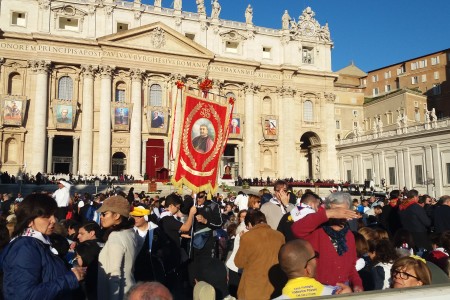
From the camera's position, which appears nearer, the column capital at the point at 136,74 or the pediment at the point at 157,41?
the pediment at the point at 157,41

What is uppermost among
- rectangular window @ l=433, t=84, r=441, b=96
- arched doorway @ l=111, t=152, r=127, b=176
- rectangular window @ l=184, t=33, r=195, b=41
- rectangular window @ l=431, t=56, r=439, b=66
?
rectangular window @ l=431, t=56, r=439, b=66

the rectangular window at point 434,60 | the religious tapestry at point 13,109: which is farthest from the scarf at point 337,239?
the rectangular window at point 434,60

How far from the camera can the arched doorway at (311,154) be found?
47.9 metres

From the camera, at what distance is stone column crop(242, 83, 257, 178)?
4281 cm

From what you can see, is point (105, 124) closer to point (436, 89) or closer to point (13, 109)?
point (13, 109)

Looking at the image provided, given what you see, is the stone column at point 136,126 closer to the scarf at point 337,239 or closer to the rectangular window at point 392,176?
the rectangular window at point 392,176

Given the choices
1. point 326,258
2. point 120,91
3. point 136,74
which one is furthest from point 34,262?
point 120,91

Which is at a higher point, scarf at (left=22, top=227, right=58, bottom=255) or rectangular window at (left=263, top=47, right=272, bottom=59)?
rectangular window at (left=263, top=47, right=272, bottom=59)

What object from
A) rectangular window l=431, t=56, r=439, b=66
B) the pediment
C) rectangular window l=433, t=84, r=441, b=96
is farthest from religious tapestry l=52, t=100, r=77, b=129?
rectangular window l=431, t=56, r=439, b=66

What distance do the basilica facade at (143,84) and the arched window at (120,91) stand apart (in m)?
0.10

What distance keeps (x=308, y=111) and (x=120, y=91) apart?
22.8 metres

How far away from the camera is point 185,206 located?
7.39m

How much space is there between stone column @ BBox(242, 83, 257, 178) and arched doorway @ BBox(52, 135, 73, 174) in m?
18.6

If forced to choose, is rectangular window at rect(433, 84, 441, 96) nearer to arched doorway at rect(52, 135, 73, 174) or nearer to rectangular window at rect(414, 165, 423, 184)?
rectangular window at rect(414, 165, 423, 184)
